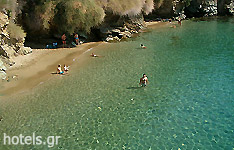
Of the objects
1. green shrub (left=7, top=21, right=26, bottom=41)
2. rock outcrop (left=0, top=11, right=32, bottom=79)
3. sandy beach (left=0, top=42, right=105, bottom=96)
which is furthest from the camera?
green shrub (left=7, top=21, right=26, bottom=41)

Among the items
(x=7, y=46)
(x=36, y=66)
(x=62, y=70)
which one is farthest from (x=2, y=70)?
(x=62, y=70)

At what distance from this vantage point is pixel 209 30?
3750 centimetres

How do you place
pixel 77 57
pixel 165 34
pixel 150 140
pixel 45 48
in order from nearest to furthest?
pixel 150 140
pixel 77 57
pixel 45 48
pixel 165 34

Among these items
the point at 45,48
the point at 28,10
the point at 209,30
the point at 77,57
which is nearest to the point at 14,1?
the point at 28,10

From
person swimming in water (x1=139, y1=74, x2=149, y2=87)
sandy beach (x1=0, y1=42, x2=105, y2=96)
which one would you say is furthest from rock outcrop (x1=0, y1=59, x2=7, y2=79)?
person swimming in water (x1=139, y1=74, x2=149, y2=87)

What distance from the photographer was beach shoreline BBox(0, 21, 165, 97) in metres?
20.6

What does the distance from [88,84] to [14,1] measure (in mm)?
16824

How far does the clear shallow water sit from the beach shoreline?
1934 mm

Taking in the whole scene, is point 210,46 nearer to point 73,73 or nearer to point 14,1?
point 73,73

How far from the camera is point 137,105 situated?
650 inches

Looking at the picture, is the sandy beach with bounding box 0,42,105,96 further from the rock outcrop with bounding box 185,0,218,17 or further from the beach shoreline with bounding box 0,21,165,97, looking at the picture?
the rock outcrop with bounding box 185,0,218,17

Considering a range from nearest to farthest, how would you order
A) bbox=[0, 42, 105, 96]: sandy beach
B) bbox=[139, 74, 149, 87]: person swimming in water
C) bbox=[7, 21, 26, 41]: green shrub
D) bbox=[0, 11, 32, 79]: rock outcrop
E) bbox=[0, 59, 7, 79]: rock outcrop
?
1. bbox=[139, 74, 149, 87]: person swimming in water
2. bbox=[0, 42, 105, 96]: sandy beach
3. bbox=[0, 59, 7, 79]: rock outcrop
4. bbox=[0, 11, 32, 79]: rock outcrop
5. bbox=[7, 21, 26, 41]: green shrub

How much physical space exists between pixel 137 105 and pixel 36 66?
13.9 m

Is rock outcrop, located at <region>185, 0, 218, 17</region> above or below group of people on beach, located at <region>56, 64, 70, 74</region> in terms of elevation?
above
